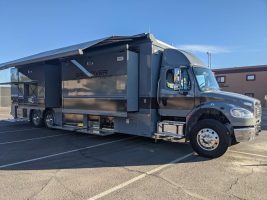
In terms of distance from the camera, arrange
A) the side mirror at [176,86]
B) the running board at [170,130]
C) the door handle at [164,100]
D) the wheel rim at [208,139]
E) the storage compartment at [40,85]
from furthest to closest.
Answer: the storage compartment at [40,85], the door handle at [164,100], the side mirror at [176,86], the running board at [170,130], the wheel rim at [208,139]

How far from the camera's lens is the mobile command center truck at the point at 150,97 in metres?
7.53

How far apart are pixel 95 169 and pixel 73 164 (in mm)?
716

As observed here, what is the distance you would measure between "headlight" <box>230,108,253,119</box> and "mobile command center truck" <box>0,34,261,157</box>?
0.02 meters

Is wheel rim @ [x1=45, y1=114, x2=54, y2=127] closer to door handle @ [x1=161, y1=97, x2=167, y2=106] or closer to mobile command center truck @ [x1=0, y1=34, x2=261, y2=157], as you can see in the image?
mobile command center truck @ [x1=0, y1=34, x2=261, y2=157]

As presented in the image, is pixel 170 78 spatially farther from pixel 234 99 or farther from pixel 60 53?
pixel 60 53

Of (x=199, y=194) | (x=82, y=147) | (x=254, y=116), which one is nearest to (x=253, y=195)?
(x=199, y=194)

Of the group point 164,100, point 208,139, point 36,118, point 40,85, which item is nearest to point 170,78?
point 164,100

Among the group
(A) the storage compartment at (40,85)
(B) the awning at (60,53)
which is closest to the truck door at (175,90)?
(B) the awning at (60,53)

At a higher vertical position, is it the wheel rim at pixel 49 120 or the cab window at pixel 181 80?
the cab window at pixel 181 80

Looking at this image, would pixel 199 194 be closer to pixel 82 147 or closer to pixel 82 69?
pixel 82 147

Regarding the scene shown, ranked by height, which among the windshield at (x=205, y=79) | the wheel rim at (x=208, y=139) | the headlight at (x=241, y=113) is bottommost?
the wheel rim at (x=208, y=139)

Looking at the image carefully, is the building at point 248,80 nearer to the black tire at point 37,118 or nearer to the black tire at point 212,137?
the black tire at point 37,118

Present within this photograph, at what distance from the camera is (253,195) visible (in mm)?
A: 4801

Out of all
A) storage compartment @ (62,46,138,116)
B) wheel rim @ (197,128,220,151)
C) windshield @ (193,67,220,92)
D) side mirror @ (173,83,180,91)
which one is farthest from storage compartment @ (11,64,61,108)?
wheel rim @ (197,128,220,151)
